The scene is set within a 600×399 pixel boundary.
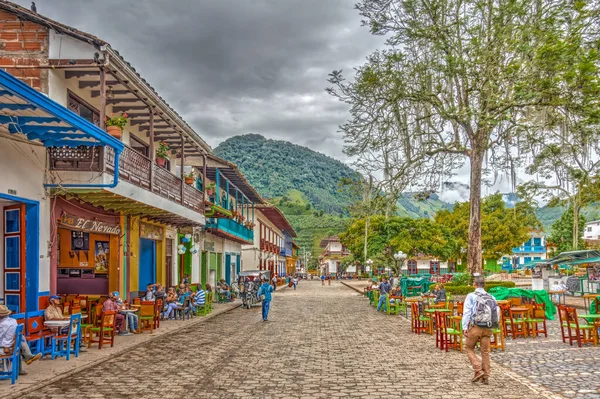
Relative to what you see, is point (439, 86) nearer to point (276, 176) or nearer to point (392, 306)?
point (392, 306)

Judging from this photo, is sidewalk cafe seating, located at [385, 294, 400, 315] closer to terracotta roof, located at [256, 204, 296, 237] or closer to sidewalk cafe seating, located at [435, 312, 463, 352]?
sidewalk cafe seating, located at [435, 312, 463, 352]

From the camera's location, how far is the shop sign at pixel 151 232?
719 inches

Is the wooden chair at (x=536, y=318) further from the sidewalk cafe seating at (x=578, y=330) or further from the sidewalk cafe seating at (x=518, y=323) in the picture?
the sidewalk cafe seating at (x=578, y=330)

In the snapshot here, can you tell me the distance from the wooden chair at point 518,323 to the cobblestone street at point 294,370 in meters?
1.15

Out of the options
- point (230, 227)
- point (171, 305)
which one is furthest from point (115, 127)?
point (230, 227)

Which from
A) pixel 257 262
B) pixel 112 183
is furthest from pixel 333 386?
pixel 257 262

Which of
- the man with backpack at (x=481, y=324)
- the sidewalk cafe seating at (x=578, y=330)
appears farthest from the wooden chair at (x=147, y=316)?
the sidewalk cafe seating at (x=578, y=330)

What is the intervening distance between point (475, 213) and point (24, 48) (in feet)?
52.7

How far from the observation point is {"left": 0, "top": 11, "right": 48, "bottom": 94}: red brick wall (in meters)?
11.9

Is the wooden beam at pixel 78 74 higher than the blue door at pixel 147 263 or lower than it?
higher

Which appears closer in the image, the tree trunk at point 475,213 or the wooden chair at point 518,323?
the wooden chair at point 518,323

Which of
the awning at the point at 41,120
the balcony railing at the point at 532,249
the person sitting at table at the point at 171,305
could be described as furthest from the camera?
the balcony railing at the point at 532,249

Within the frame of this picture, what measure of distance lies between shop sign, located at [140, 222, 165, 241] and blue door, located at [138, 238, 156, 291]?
1.24 ft

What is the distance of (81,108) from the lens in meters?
13.7
